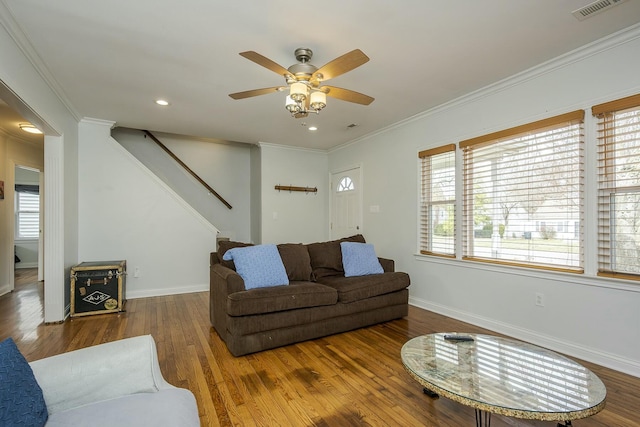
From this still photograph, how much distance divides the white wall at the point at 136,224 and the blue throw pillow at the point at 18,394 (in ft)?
12.2

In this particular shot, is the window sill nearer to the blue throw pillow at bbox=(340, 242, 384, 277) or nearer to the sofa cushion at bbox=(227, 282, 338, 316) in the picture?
the blue throw pillow at bbox=(340, 242, 384, 277)

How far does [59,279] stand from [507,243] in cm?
493

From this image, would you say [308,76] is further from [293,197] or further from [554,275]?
[293,197]

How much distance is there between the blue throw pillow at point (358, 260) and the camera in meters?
3.57

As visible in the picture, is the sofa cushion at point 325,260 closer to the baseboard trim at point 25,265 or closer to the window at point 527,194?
the window at point 527,194

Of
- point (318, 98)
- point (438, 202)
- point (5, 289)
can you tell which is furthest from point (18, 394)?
point (5, 289)

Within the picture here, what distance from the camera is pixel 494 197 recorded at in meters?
3.22

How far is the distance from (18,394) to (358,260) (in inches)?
118

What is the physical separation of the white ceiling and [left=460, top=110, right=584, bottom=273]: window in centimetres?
65

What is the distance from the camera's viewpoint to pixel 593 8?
2.02 metres

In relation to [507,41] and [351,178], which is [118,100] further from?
[507,41]

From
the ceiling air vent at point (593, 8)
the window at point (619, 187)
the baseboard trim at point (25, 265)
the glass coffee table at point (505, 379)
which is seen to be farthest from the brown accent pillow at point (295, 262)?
the baseboard trim at point (25, 265)

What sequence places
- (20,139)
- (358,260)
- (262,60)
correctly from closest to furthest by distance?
(262,60), (358,260), (20,139)

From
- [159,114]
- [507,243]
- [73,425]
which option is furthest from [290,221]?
[73,425]
